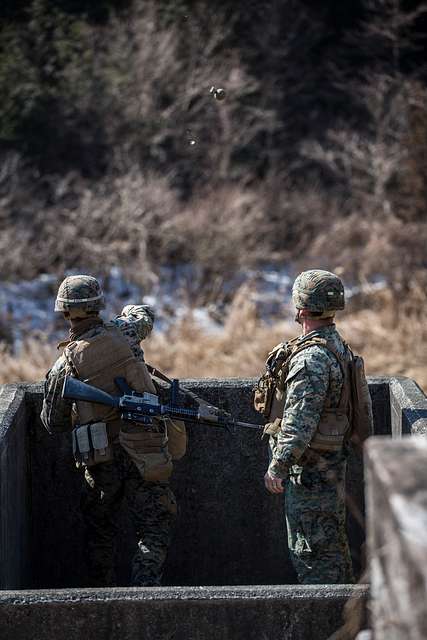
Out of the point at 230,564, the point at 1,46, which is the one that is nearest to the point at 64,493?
the point at 230,564

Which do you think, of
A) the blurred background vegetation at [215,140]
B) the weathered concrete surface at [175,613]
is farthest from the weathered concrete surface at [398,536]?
the blurred background vegetation at [215,140]

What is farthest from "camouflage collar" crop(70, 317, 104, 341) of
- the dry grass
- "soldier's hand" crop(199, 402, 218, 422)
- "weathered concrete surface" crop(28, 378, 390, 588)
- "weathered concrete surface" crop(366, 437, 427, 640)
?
the dry grass

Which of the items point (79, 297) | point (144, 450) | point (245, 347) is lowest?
point (144, 450)

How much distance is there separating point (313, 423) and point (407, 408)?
88cm

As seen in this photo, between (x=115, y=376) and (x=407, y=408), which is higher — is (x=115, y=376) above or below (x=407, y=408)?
above

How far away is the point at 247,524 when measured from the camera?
567 centimetres

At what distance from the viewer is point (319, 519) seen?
4648 millimetres

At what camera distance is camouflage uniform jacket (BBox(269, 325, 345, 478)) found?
4379mm

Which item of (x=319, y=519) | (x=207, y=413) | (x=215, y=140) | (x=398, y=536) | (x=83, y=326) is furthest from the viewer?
(x=215, y=140)

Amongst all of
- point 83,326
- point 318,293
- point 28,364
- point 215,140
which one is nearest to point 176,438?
point 83,326

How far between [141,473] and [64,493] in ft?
3.03

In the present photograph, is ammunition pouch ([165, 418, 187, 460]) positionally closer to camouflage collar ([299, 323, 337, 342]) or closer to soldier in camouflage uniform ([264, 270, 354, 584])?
soldier in camouflage uniform ([264, 270, 354, 584])

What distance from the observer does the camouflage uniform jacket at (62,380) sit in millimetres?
4855

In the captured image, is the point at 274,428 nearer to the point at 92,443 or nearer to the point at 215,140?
the point at 92,443
